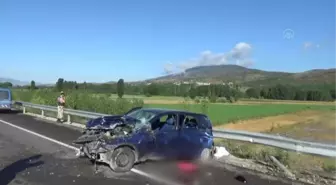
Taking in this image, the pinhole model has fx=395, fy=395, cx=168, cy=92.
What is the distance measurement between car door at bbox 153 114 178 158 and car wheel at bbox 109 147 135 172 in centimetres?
81

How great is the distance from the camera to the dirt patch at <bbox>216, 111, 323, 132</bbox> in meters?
54.2

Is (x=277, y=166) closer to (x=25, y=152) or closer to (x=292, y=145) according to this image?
(x=292, y=145)

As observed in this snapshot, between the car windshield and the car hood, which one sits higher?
the car windshield

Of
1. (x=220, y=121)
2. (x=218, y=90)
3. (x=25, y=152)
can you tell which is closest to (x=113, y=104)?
(x=220, y=121)

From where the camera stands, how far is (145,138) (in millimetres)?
9719

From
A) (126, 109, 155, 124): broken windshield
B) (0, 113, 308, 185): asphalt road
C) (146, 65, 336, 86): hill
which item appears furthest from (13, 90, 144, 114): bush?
(146, 65, 336, 86): hill

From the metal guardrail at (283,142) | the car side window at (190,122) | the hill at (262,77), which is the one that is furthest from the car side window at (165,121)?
the hill at (262,77)

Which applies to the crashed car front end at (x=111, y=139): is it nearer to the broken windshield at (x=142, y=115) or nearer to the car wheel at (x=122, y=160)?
the car wheel at (x=122, y=160)

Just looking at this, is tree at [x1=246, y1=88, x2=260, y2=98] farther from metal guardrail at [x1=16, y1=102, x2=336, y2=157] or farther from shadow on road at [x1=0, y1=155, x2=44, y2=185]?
shadow on road at [x1=0, y1=155, x2=44, y2=185]

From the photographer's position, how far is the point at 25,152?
11.3m

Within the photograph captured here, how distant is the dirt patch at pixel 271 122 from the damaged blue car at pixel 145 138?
4005 cm

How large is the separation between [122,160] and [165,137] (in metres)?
1.36

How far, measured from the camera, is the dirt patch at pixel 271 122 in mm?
54156

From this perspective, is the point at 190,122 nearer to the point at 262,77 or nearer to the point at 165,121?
the point at 165,121
